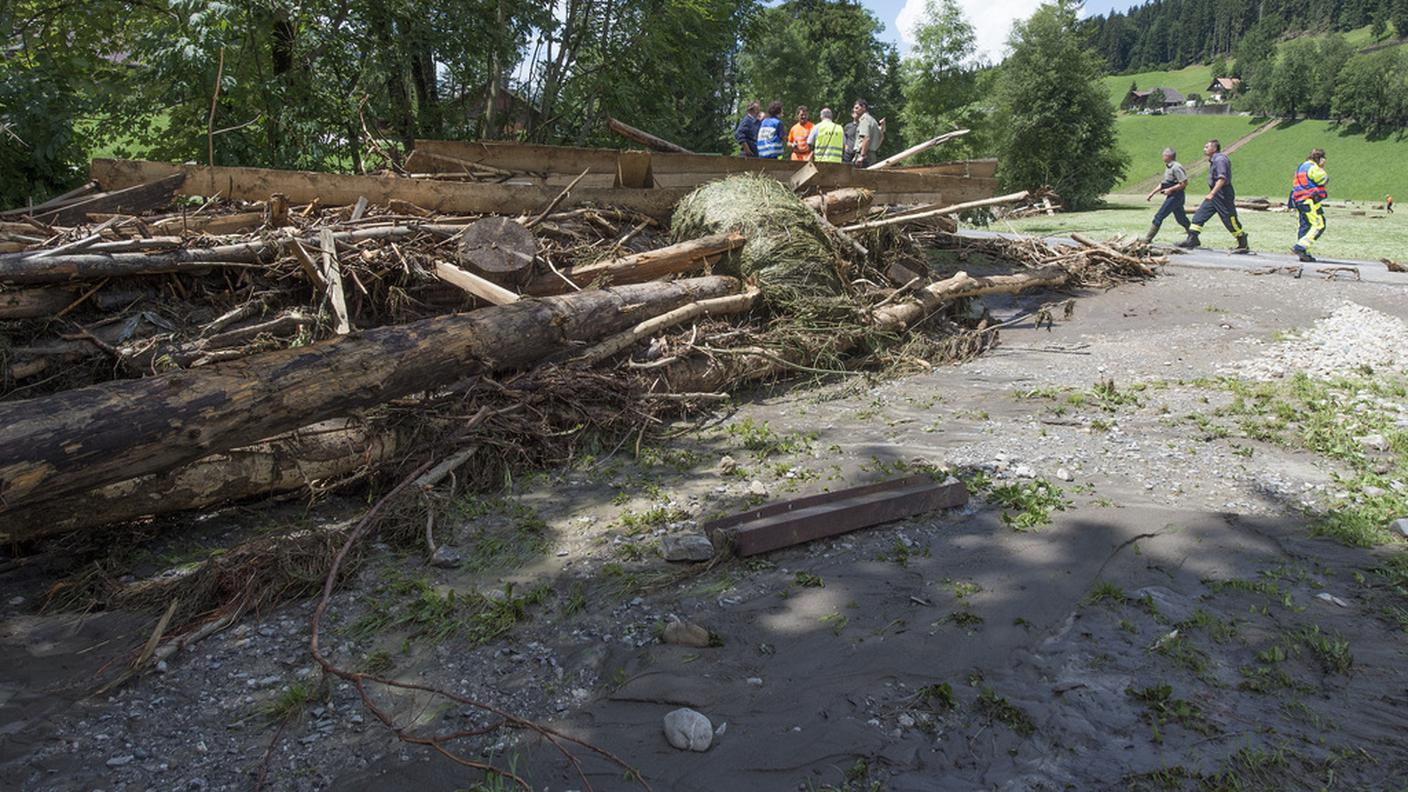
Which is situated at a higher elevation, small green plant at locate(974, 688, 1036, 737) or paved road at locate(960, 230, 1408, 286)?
paved road at locate(960, 230, 1408, 286)

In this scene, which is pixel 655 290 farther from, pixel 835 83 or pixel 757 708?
pixel 835 83

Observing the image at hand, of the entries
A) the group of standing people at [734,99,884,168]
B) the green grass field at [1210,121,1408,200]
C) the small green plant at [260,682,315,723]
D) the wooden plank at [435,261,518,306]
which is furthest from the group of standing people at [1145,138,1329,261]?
the green grass field at [1210,121,1408,200]

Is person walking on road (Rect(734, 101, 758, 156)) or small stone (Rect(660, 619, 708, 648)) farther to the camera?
person walking on road (Rect(734, 101, 758, 156))

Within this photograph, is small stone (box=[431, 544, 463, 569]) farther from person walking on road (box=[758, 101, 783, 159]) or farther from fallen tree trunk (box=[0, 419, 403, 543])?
person walking on road (box=[758, 101, 783, 159])

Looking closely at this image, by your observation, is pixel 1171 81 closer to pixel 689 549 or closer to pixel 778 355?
pixel 778 355

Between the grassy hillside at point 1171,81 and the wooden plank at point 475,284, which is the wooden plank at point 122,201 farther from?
the grassy hillside at point 1171,81

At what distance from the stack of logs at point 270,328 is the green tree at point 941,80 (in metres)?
31.7

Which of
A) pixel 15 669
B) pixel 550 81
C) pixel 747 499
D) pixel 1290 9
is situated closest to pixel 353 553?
pixel 15 669

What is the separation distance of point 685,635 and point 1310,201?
13961 mm

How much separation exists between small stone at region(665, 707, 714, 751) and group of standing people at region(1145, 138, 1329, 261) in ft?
44.4

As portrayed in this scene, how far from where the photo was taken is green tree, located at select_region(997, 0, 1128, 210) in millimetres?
33562

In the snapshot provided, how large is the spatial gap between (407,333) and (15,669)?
2496 millimetres

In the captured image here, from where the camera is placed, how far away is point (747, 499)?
472 centimetres

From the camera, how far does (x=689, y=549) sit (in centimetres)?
405
